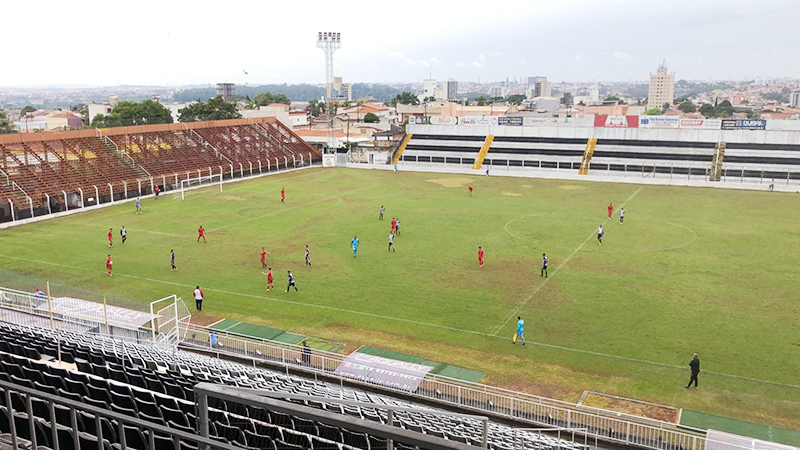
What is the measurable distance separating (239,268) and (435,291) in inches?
395

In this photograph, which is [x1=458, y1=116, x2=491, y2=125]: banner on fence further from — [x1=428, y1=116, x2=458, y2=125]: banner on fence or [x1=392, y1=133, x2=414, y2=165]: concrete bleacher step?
[x1=392, y1=133, x2=414, y2=165]: concrete bleacher step

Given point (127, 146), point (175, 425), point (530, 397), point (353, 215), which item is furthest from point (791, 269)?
point (127, 146)

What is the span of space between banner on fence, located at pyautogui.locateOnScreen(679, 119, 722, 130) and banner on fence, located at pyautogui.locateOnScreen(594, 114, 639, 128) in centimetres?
487

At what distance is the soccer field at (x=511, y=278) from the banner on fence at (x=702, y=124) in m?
17.8

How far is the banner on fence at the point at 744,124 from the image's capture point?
63875 mm

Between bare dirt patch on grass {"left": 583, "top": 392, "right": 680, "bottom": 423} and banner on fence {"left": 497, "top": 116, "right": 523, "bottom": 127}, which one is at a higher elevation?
banner on fence {"left": 497, "top": 116, "right": 523, "bottom": 127}

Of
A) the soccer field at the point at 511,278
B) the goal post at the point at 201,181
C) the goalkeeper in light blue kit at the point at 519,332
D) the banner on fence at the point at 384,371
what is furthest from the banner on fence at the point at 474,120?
the banner on fence at the point at 384,371

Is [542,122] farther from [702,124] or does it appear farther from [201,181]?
[201,181]

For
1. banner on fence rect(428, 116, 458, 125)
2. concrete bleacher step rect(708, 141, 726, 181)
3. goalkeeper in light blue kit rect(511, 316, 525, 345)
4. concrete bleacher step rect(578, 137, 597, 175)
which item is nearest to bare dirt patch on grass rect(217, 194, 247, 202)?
goalkeeper in light blue kit rect(511, 316, 525, 345)

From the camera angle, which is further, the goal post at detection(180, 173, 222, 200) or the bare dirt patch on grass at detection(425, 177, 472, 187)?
the bare dirt patch on grass at detection(425, 177, 472, 187)

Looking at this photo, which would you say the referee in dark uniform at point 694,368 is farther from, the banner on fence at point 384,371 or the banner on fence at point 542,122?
the banner on fence at point 542,122

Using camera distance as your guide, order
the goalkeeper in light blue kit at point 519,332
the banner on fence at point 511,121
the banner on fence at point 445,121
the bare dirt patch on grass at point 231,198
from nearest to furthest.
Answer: the goalkeeper in light blue kit at point 519,332, the bare dirt patch on grass at point 231,198, the banner on fence at point 511,121, the banner on fence at point 445,121

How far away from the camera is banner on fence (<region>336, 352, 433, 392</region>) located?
17.4 meters

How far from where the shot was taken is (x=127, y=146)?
56969 mm
